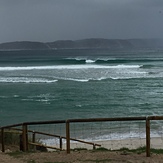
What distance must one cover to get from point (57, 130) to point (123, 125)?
10.4 feet

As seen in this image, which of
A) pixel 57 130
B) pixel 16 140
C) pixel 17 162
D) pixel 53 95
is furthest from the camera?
pixel 53 95

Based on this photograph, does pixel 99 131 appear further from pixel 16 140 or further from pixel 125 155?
pixel 125 155

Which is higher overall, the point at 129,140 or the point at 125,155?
the point at 125,155

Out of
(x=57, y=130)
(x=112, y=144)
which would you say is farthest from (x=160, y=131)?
(x=57, y=130)

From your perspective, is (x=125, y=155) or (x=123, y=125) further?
(x=123, y=125)

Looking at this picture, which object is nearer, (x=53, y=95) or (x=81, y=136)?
(x=81, y=136)

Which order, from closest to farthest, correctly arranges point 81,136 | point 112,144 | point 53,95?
point 112,144 < point 81,136 < point 53,95

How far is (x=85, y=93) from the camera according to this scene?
94.8ft

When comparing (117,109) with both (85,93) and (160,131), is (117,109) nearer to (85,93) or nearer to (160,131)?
(160,131)

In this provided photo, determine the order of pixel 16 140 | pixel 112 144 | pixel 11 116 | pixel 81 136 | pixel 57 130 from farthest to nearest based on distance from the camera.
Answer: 1. pixel 11 116
2. pixel 57 130
3. pixel 81 136
4. pixel 112 144
5. pixel 16 140

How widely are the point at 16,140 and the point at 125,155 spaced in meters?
5.78

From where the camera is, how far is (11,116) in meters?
20.2

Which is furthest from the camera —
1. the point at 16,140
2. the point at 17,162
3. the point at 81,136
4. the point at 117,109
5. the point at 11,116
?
the point at 117,109

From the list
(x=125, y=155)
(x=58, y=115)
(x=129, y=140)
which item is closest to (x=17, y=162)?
(x=125, y=155)
